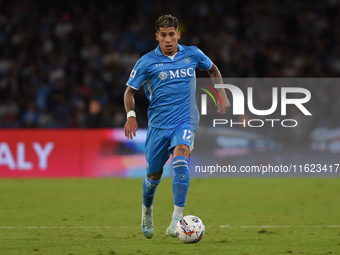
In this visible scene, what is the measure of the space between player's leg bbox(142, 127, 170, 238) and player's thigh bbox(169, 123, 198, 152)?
125 millimetres

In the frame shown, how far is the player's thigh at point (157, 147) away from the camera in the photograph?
664 centimetres

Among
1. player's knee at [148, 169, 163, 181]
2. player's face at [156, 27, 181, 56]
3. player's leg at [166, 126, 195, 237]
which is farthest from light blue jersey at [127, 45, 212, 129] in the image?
player's knee at [148, 169, 163, 181]

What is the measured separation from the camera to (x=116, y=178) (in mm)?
14398

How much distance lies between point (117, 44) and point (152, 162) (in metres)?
11.7

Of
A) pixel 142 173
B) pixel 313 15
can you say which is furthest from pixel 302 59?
pixel 142 173

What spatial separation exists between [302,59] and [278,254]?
12.7 metres

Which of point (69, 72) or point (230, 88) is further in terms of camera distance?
point (69, 72)

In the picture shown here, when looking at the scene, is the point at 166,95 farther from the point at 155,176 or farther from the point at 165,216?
the point at 165,216

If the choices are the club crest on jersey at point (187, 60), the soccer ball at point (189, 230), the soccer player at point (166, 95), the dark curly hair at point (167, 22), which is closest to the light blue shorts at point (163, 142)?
the soccer player at point (166, 95)

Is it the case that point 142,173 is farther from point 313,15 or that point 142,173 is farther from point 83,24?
point 313,15

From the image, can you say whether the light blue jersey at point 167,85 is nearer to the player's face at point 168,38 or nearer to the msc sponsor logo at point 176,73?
the msc sponsor logo at point 176,73

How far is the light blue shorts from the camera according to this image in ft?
21.5

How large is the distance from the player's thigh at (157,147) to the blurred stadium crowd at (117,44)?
831 cm

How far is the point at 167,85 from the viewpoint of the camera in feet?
21.9
